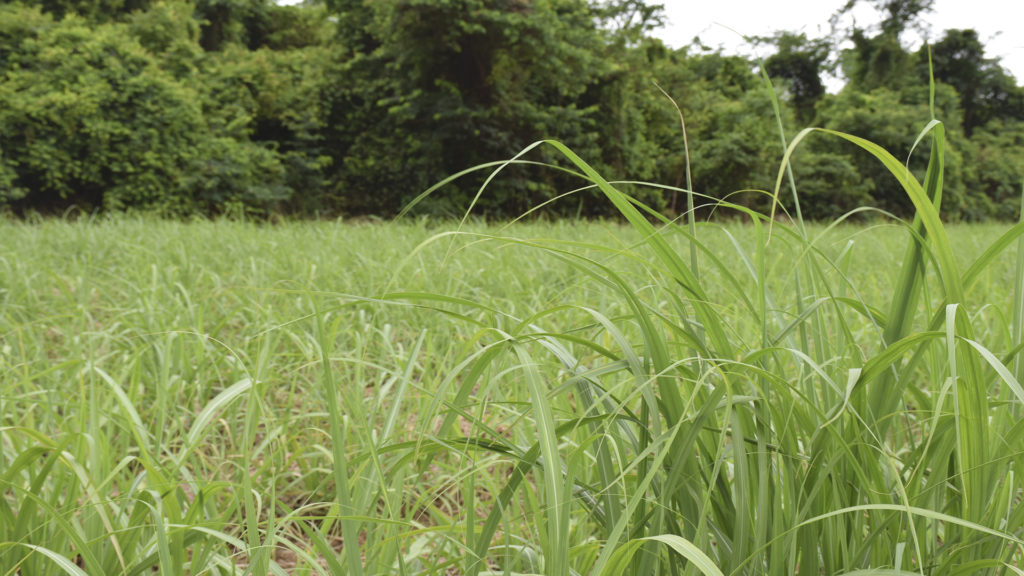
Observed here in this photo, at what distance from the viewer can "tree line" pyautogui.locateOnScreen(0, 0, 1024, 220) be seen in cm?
840

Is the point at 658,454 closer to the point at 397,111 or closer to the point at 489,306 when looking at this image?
the point at 489,306

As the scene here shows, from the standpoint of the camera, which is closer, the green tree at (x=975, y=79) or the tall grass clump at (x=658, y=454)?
the tall grass clump at (x=658, y=454)

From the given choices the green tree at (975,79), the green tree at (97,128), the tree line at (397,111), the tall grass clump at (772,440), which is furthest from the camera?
the green tree at (975,79)

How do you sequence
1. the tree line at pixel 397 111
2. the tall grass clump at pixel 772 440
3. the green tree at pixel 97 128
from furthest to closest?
1. the tree line at pixel 397 111
2. the green tree at pixel 97 128
3. the tall grass clump at pixel 772 440

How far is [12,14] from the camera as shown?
8445mm

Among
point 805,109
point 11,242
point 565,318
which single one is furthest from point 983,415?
point 805,109

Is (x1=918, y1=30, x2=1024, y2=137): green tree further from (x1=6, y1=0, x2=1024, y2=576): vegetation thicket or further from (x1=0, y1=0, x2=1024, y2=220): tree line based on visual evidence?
(x1=0, y1=0, x2=1024, y2=220): tree line

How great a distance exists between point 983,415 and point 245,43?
1401 centimetres

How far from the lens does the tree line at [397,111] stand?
8.40m

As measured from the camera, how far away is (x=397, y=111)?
411 inches

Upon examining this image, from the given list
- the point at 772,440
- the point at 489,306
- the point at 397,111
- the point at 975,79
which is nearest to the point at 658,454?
the point at 772,440

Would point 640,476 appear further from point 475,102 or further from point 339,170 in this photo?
point 339,170

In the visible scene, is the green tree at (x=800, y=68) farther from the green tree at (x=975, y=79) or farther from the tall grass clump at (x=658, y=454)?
the tall grass clump at (x=658, y=454)

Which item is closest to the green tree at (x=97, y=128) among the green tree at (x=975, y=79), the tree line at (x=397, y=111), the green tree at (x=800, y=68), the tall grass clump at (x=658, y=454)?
the tree line at (x=397, y=111)
